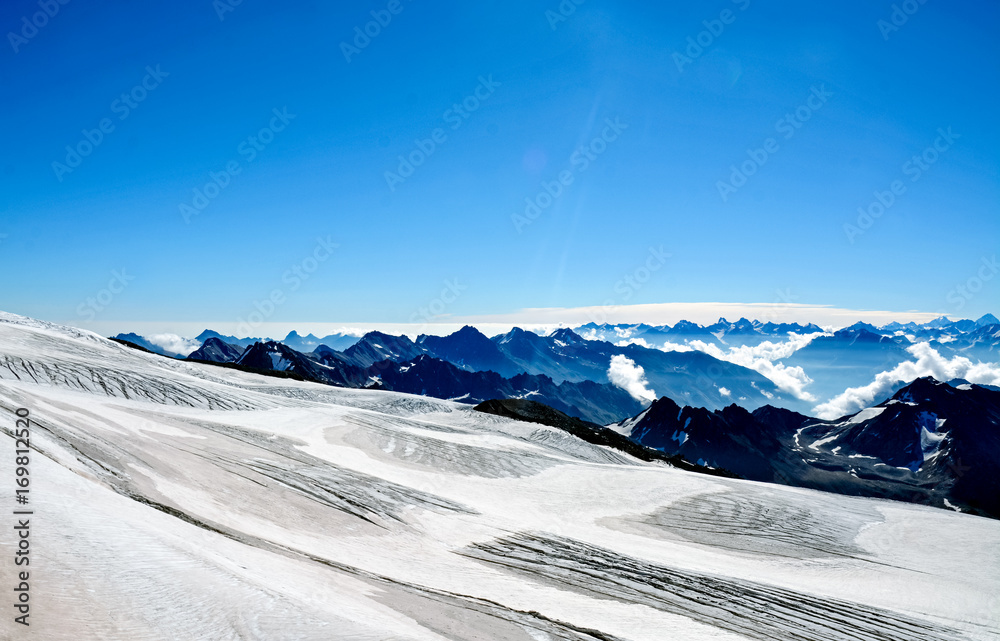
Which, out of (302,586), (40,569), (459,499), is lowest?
(459,499)

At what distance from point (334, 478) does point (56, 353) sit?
44.6 meters

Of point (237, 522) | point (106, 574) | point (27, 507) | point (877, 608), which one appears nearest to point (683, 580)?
point (877, 608)

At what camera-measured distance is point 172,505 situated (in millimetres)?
16438

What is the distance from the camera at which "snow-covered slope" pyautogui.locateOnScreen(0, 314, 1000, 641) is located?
9641mm

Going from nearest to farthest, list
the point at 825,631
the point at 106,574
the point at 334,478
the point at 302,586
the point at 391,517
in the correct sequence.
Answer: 1. the point at 106,574
2. the point at 302,586
3. the point at 825,631
4. the point at 391,517
5. the point at 334,478

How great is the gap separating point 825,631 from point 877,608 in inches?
166

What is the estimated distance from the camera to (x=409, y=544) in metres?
20.2

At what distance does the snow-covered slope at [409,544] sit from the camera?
380 inches

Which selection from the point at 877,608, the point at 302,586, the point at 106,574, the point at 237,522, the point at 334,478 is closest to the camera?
the point at 106,574

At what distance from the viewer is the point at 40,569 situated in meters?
8.80

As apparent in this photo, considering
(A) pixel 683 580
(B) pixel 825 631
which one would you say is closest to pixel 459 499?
(A) pixel 683 580

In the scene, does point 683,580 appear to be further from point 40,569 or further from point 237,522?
point 40,569

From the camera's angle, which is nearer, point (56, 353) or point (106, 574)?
point (106, 574)

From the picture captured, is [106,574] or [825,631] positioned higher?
[106,574]
